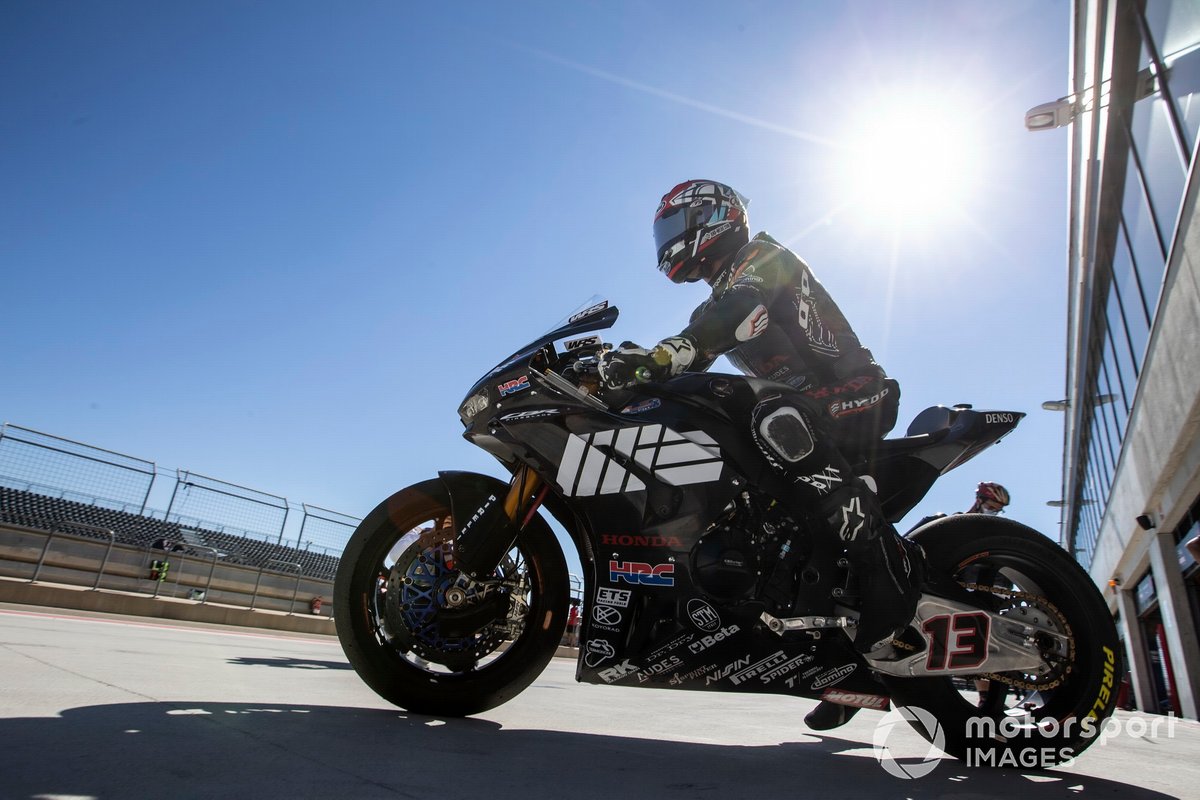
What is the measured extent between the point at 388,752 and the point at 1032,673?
2.38 metres

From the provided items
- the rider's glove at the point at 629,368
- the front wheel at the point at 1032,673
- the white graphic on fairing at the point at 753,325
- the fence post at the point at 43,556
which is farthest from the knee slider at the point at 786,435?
the fence post at the point at 43,556

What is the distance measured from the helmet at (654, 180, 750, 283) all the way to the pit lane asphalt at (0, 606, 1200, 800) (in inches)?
80.2

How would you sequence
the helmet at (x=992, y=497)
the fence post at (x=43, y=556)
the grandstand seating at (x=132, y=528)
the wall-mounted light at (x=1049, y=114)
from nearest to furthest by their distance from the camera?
1. the helmet at (x=992, y=497)
2. the wall-mounted light at (x=1049, y=114)
3. the fence post at (x=43, y=556)
4. the grandstand seating at (x=132, y=528)

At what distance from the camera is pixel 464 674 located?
2.52 m

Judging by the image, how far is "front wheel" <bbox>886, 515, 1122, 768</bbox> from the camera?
2.59m

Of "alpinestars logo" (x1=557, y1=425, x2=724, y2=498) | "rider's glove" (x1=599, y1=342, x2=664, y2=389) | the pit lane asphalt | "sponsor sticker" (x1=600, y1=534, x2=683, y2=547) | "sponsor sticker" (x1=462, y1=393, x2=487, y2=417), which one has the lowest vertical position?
the pit lane asphalt

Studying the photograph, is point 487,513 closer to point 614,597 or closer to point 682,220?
point 614,597

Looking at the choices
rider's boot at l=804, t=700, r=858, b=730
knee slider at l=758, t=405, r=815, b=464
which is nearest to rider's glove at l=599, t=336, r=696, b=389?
knee slider at l=758, t=405, r=815, b=464

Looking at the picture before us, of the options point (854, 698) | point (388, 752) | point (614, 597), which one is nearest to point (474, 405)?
point (614, 597)

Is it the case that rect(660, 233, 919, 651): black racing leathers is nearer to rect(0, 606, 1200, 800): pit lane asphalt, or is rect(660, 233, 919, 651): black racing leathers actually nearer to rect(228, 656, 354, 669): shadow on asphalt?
rect(0, 606, 1200, 800): pit lane asphalt

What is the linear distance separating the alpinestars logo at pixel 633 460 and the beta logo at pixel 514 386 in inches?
10.6

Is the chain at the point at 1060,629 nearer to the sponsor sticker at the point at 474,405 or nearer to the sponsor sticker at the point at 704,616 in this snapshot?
the sponsor sticker at the point at 704,616

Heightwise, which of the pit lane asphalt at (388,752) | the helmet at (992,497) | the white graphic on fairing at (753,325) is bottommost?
the pit lane asphalt at (388,752)

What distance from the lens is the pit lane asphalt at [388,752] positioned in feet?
4.53
